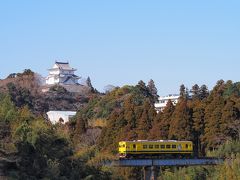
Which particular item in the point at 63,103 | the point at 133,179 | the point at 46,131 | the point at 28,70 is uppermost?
the point at 28,70

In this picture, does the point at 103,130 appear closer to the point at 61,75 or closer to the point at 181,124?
the point at 181,124

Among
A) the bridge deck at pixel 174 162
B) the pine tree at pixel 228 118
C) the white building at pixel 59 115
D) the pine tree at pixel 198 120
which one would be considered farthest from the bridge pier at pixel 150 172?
the white building at pixel 59 115

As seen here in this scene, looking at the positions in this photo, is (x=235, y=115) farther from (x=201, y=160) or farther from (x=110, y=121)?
(x=110, y=121)

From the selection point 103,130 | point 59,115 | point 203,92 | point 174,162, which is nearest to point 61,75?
point 59,115

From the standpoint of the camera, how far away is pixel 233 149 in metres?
34.5

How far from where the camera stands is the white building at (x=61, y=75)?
8806 centimetres

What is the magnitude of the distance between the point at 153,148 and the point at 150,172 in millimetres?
1441

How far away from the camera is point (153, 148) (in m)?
32.9

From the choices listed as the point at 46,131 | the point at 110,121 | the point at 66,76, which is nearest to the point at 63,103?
the point at 66,76

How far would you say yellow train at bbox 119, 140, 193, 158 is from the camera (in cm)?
3241

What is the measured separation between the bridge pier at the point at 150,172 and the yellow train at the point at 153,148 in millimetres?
824

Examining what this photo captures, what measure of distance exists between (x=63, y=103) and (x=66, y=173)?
144ft

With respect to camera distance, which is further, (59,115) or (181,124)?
(59,115)

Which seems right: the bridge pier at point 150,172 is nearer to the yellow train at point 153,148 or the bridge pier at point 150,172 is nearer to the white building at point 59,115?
the yellow train at point 153,148
